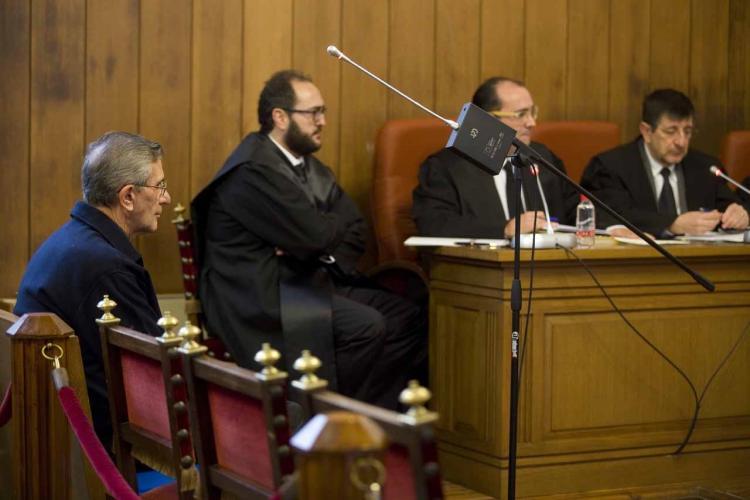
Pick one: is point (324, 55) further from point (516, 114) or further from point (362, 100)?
point (516, 114)

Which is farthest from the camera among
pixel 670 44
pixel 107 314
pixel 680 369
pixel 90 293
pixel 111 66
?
pixel 670 44

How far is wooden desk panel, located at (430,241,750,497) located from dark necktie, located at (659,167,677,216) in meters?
1.14

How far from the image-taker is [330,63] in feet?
17.4

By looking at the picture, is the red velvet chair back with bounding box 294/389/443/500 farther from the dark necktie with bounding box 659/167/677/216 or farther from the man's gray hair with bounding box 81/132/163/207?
the dark necktie with bounding box 659/167/677/216

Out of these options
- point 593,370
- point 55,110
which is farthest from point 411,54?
point 593,370

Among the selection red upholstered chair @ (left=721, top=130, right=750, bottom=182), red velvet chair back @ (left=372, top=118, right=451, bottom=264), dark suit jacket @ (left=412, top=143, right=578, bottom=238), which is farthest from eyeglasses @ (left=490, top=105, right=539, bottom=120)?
red upholstered chair @ (left=721, top=130, right=750, bottom=182)

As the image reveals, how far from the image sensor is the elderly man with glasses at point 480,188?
4781 mm

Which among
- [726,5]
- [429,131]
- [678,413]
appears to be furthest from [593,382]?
[726,5]

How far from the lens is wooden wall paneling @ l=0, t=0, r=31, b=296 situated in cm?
459

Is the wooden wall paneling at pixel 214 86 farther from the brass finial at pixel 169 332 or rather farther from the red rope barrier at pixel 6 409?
the brass finial at pixel 169 332

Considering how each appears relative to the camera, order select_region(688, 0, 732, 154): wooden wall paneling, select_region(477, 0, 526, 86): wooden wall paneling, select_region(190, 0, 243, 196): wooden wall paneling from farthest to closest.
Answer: select_region(688, 0, 732, 154): wooden wall paneling
select_region(477, 0, 526, 86): wooden wall paneling
select_region(190, 0, 243, 196): wooden wall paneling

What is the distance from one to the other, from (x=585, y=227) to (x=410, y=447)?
9.25ft

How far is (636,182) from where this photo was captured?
17.8 feet

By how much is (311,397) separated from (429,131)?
3478mm
